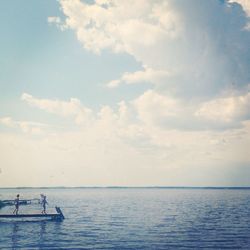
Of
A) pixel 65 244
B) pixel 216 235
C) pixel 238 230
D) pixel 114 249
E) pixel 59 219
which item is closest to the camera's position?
pixel 114 249

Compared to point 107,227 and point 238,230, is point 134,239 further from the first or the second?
point 238,230

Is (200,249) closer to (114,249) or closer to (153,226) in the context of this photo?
(114,249)

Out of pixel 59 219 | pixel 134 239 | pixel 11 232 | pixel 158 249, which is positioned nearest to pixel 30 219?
pixel 59 219

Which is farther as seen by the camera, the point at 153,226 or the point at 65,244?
the point at 153,226

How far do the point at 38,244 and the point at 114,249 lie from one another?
35.0 feet

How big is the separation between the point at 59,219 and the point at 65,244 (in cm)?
2507

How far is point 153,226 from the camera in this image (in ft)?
186

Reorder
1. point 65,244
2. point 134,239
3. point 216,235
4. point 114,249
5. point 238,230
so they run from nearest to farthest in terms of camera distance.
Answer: point 114,249, point 65,244, point 134,239, point 216,235, point 238,230

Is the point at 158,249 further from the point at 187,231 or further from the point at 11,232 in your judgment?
the point at 11,232

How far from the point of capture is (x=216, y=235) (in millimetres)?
48562

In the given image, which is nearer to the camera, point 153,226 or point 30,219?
point 153,226

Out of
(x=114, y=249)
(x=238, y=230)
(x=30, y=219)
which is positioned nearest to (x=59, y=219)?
(x=30, y=219)

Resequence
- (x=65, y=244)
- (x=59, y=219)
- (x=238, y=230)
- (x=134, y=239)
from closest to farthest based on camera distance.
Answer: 1. (x=65, y=244)
2. (x=134, y=239)
3. (x=238, y=230)
4. (x=59, y=219)

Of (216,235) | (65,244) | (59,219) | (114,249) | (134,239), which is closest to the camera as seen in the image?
(114,249)
